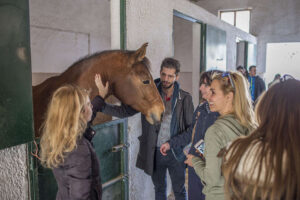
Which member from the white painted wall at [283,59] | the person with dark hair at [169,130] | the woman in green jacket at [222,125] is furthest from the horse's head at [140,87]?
the white painted wall at [283,59]

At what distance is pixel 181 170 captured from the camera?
224cm

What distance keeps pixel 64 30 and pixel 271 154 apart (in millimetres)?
4403

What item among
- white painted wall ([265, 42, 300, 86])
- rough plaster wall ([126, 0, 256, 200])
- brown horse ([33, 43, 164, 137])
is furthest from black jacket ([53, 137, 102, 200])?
white painted wall ([265, 42, 300, 86])

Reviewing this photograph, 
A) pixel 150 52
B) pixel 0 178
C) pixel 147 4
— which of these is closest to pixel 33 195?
pixel 0 178

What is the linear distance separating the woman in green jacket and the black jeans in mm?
675

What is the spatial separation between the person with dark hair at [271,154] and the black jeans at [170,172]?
126cm

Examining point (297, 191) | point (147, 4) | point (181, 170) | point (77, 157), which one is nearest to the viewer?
point (297, 191)

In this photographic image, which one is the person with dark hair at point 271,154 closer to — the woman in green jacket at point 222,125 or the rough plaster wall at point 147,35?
the woman in green jacket at point 222,125

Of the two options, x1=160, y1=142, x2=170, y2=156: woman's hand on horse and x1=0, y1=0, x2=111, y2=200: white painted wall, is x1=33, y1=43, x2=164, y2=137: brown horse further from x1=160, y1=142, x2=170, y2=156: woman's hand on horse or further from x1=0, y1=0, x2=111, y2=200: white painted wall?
x1=0, y1=0, x2=111, y2=200: white painted wall

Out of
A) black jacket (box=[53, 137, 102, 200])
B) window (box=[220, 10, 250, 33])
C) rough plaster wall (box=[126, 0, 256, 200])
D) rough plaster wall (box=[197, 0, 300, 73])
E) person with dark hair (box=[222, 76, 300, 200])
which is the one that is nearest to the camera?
person with dark hair (box=[222, 76, 300, 200])

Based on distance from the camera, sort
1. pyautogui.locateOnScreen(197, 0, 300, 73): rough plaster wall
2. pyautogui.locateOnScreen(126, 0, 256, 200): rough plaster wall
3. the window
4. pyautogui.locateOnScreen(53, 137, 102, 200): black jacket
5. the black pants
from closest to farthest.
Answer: pyautogui.locateOnScreen(53, 137, 102, 200): black jacket < the black pants < pyautogui.locateOnScreen(126, 0, 256, 200): rough plaster wall < pyautogui.locateOnScreen(197, 0, 300, 73): rough plaster wall < the window

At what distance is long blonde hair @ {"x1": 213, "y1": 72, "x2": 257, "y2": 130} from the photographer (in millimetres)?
1383

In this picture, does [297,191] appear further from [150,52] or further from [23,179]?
[150,52]

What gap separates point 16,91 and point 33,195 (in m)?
0.63
